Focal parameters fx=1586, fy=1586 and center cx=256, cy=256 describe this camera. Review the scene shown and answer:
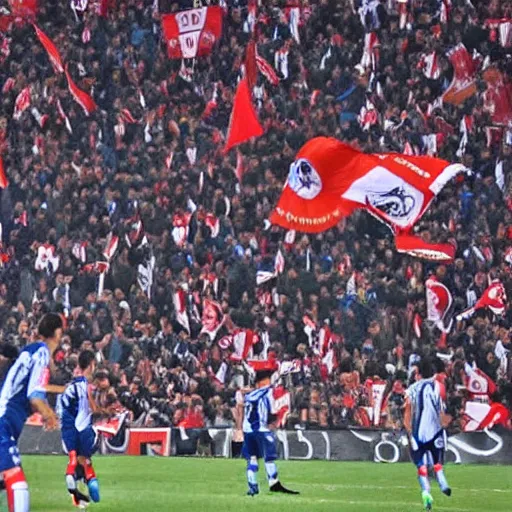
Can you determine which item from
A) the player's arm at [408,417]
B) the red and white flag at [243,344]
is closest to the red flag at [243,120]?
A: the red and white flag at [243,344]

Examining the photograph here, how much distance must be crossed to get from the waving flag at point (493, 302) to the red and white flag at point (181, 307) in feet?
18.4

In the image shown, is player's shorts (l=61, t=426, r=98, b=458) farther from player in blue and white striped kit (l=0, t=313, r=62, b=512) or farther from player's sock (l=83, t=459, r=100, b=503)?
player in blue and white striped kit (l=0, t=313, r=62, b=512)

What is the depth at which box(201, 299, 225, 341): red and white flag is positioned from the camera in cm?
2890

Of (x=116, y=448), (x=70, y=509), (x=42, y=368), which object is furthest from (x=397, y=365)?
(x=42, y=368)

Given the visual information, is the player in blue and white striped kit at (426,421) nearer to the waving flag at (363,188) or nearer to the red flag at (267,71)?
the waving flag at (363,188)

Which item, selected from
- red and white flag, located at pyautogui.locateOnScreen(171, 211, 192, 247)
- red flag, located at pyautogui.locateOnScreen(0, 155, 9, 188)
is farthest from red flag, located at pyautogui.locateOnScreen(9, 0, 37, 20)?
red and white flag, located at pyautogui.locateOnScreen(171, 211, 192, 247)

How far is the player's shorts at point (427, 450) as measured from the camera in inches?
708

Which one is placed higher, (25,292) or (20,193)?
(20,193)

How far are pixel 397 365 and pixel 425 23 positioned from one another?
31.9ft

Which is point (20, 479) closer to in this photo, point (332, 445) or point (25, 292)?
point (332, 445)

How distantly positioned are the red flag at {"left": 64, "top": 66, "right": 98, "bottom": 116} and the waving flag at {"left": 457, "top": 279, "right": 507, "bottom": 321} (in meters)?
12.9

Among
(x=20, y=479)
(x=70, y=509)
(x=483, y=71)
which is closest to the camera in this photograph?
(x=20, y=479)

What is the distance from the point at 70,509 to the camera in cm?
1714

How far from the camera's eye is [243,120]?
32000 mm
